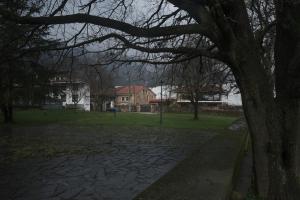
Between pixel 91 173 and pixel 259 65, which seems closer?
pixel 259 65

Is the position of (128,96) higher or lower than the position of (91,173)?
higher

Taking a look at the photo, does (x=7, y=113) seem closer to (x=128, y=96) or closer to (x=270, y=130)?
(x=270, y=130)

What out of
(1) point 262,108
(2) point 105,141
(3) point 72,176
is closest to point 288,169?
(1) point 262,108

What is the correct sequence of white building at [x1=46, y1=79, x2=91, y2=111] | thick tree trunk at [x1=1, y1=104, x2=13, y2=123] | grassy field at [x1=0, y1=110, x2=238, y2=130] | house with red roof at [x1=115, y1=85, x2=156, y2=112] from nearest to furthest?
grassy field at [x1=0, y1=110, x2=238, y2=130] < thick tree trunk at [x1=1, y1=104, x2=13, y2=123] < white building at [x1=46, y1=79, x2=91, y2=111] < house with red roof at [x1=115, y1=85, x2=156, y2=112]

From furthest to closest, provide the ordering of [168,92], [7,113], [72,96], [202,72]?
[72,96]
[168,92]
[7,113]
[202,72]

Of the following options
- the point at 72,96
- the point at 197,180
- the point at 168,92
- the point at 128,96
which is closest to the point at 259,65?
the point at 197,180

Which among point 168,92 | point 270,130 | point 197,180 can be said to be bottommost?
point 197,180

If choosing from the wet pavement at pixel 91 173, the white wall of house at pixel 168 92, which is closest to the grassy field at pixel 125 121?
the white wall of house at pixel 168 92

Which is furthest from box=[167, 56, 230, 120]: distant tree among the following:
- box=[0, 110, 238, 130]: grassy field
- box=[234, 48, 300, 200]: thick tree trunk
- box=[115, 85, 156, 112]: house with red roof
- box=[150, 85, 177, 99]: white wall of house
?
box=[115, 85, 156, 112]: house with red roof

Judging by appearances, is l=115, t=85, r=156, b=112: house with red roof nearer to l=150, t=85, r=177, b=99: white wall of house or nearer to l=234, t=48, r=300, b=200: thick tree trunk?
l=150, t=85, r=177, b=99: white wall of house

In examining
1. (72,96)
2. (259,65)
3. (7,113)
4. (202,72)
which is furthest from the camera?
(72,96)

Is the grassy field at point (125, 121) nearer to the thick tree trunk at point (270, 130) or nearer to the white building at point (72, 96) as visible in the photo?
the white building at point (72, 96)

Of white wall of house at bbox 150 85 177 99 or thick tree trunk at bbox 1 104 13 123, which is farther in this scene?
thick tree trunk at bbox 1 104 13 123

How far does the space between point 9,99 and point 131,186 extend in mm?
26553
